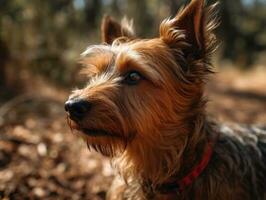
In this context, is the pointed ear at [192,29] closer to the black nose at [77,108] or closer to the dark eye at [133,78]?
the dark eye at [133,78]

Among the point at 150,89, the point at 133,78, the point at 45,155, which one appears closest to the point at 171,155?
the point at 150,89

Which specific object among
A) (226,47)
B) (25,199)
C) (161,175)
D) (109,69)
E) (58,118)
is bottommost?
(226,47)

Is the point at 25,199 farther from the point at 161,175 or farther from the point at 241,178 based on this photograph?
the point at 241,178

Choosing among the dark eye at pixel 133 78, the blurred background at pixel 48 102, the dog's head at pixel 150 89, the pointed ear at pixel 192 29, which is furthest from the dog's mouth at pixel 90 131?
the blurred background at pixel 48 102

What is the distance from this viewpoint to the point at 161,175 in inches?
177

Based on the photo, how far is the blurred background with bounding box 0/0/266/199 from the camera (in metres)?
5.83

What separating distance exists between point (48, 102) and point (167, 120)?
4.98m

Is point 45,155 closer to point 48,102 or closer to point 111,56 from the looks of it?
point 111,56

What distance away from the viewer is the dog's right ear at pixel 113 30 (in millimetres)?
5102

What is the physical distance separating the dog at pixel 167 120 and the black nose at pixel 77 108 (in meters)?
0.06

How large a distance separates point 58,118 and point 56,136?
100 centimetres

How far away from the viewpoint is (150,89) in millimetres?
4309

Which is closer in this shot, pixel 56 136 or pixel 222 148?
pixel 222 148

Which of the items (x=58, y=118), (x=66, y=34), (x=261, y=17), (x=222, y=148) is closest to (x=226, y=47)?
(x=261, y=17)
